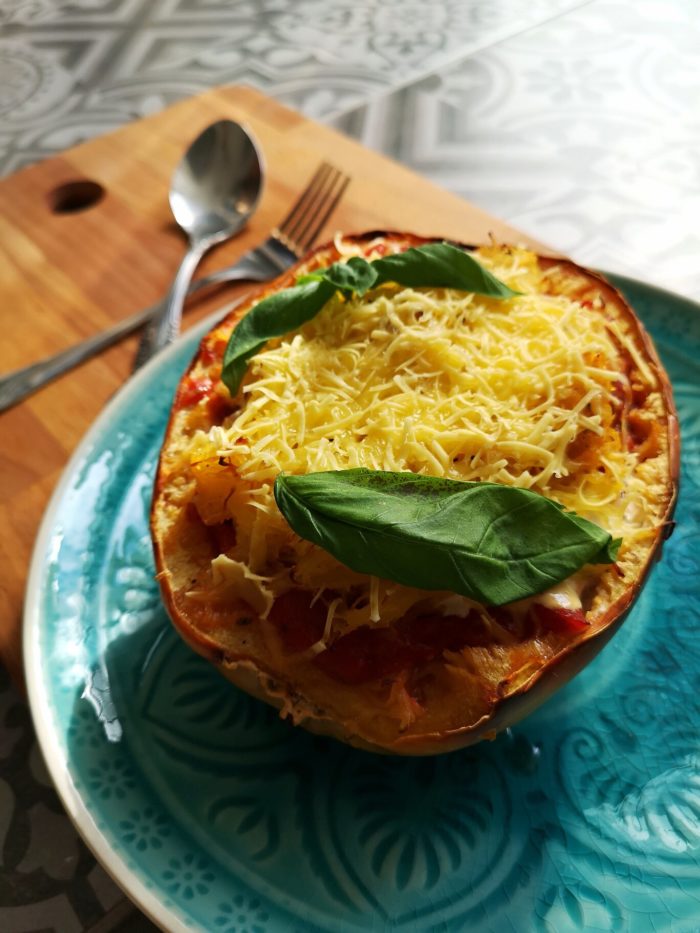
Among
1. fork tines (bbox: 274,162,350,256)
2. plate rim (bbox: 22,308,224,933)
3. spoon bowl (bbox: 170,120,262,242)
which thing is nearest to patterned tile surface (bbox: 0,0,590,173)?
spoon bowl (bbox: 170,120,262,242)

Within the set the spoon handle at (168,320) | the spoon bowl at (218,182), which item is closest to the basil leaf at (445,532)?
the spoon handle at (168,320)

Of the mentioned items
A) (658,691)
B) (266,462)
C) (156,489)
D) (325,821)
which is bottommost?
(325,821)

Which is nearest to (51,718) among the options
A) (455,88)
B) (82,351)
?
(82,351)

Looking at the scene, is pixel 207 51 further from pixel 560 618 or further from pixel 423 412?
pixel 560 618

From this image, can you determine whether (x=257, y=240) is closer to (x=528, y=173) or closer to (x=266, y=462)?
(x=528, y=173)

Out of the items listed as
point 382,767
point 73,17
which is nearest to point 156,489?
point 382,767

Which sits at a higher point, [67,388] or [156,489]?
[156,489]
